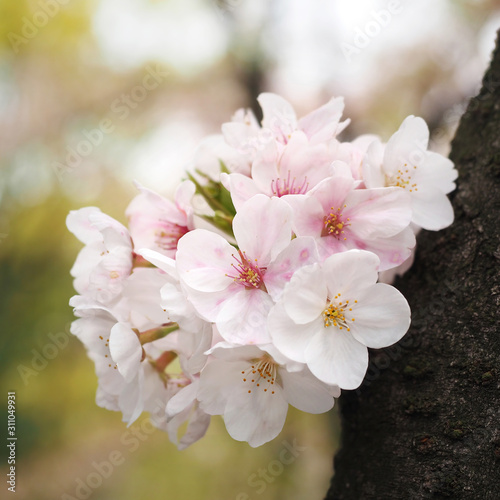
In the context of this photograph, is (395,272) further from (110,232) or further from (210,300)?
(110,232)

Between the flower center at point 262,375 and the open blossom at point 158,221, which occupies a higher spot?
the open blossom at point 158,221

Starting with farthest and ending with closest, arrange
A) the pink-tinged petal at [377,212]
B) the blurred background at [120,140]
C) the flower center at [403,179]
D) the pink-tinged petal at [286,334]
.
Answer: the blurred background at [120,140]
the flower center at [403,179]
the pink-tinged petal at [377,212]
the pink-tinged petal at [286,334]

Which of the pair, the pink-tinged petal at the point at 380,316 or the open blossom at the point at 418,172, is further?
the open blossom at the point at 418,172

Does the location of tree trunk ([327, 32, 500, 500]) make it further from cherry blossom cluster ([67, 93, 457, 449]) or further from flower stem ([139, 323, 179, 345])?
flower stem ([139, 323, 179, 345])

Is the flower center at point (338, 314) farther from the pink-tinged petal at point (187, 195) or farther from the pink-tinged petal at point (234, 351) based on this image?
the pink-tinged petal at point (187, 195)

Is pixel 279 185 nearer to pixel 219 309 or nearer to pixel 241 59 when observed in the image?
pixel 219 309

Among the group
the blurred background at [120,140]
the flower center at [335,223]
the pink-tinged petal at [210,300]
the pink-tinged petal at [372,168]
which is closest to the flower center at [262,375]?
the pink-tinged petal at [210,300]

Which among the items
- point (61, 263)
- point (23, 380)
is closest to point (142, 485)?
point (23, 380)
